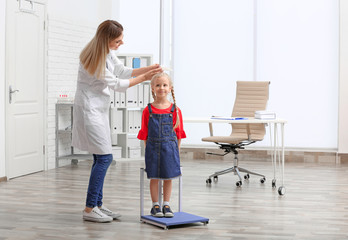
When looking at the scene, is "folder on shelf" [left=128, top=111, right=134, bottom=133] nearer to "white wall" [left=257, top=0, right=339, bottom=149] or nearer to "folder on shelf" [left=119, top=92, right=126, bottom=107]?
"folder on shelf" [left=119, top=92, right=126, bottom=107]

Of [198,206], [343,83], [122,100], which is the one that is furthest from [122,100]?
[198,206]

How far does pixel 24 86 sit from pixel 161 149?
3.19 m

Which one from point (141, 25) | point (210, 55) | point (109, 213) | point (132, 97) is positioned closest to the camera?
point (109, 213)

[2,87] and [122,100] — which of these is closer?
[2,87]

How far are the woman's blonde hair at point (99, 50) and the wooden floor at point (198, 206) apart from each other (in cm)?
109

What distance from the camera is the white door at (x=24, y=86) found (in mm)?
6285

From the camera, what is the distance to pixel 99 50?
3988 millimetres

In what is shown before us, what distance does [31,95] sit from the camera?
267 inches

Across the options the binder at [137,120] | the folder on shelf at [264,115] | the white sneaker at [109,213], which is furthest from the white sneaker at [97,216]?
the binder at [137,120]

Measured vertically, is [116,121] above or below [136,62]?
below

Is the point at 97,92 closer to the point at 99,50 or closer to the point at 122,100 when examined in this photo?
the point at 99,50

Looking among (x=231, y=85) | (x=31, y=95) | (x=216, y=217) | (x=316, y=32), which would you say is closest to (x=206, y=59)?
(x=231, y=85)

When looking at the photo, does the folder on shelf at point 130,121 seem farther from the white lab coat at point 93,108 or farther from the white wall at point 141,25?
the white lab coat at point 93,108

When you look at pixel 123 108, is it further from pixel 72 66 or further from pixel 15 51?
pixel 15 51
